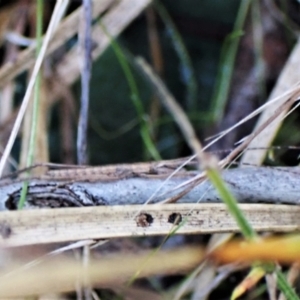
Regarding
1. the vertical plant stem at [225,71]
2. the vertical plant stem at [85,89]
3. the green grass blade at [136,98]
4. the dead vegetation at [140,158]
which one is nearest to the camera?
the dead vegetation at [140,158]

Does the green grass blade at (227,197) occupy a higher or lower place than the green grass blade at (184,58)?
lower

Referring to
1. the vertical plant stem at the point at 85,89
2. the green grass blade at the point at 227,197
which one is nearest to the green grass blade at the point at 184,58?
the vertical plant stem at the point at 85,89

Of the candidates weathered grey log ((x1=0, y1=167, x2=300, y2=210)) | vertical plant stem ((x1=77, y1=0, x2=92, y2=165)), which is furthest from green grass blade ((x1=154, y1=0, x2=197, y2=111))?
weathered grey log ((x1=0, y1=167, x2=300, y2=210))

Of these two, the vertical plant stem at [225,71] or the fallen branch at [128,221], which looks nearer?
the fallen branch at [128,221]

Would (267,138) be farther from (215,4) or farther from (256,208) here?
(215,4)

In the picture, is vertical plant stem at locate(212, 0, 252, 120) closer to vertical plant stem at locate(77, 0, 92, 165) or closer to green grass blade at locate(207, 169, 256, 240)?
vertical plant stem at locate(77, 0, 92, 165)

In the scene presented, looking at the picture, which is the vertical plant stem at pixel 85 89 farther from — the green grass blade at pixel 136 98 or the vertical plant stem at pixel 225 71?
the vertical plant stem at pixel 225 71

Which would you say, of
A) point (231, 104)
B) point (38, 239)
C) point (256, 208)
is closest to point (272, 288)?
point (256, 208)

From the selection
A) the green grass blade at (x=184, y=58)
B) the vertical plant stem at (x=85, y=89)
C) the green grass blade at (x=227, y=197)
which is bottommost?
the green grass blade at (x=227, y=197)
